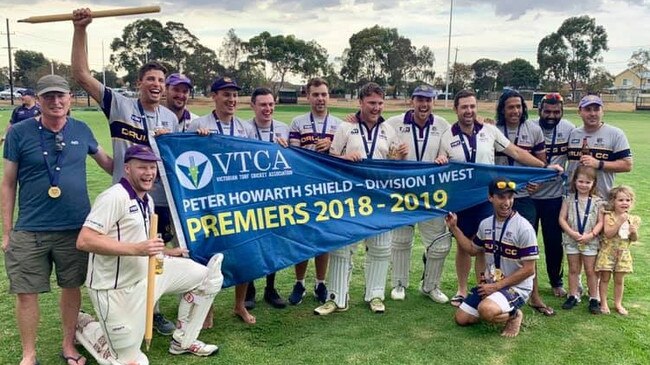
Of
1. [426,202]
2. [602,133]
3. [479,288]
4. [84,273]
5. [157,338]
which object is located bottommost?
[157,338]

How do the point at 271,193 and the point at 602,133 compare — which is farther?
the point at 602,133

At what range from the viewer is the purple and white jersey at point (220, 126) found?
5031 millimetres

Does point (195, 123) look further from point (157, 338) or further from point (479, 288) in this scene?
point (479, 288)

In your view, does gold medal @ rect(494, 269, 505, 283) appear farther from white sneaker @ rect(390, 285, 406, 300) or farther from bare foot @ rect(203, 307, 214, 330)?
bare foot @ rect(203, 307, 214, 330)

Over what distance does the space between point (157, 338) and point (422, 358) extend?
2372 millimetres

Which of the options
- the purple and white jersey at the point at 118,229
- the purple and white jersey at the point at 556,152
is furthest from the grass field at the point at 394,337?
the purple and white jersey at the point at 556,152

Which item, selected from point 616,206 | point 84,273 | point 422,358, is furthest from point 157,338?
point 616,206

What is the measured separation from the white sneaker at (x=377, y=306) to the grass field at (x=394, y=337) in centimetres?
6

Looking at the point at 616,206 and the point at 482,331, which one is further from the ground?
the point at 616,206

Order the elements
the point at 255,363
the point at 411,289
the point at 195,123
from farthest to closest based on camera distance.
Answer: the point at 411,289 → the point at 195,123 → the point at 255,363

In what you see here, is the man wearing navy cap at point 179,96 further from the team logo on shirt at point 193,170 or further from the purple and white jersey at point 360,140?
the purple and white jersey at point 360,140

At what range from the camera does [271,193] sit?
16.4 ft

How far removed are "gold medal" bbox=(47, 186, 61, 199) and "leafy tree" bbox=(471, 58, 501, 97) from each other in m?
86.5

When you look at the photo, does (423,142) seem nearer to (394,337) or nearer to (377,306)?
(377,306)
